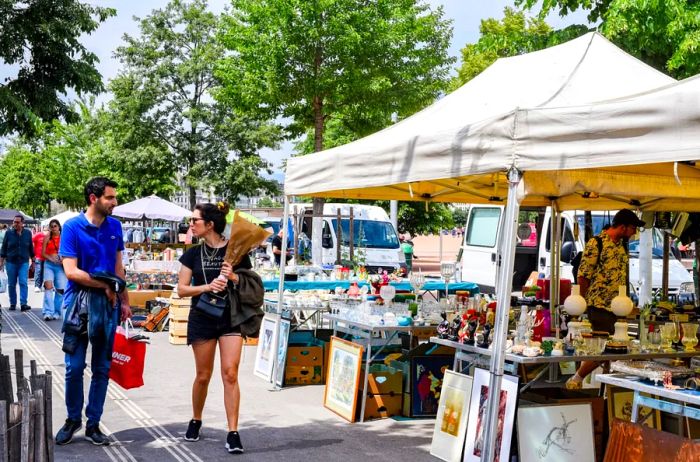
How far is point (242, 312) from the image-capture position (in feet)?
20.8

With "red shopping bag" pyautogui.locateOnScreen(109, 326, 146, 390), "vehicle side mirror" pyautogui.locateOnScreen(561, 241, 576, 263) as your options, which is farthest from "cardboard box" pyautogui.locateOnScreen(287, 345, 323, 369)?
"vehicle side mirror" pyautogui.locateOnScreen(561, 241, 576, 263)

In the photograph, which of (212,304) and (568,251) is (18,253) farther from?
(212,304)

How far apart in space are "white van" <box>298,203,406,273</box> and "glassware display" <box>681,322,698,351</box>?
1446 cm

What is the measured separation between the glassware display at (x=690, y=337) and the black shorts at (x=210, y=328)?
11.0 feet

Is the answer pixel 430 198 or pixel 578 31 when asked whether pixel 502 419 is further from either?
pixel 578 31

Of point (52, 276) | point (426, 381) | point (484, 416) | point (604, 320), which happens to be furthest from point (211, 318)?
point (52, 276)

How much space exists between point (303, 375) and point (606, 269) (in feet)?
11.6

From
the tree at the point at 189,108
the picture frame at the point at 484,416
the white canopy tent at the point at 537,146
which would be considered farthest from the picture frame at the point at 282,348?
the tree at the point at 189,108

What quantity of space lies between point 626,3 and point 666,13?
0.60 meters

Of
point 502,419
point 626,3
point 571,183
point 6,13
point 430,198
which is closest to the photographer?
point 502,419

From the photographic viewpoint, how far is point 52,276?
15.4 metres

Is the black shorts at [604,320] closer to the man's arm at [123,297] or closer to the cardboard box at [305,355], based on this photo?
the cardboard box at [305,355]

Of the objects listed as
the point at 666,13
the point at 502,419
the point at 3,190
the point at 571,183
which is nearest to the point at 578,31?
the point at 666,13

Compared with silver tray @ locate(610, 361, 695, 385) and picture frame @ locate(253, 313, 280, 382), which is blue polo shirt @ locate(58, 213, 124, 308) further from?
silver tray @ locate(610, 361, 695, 385)
